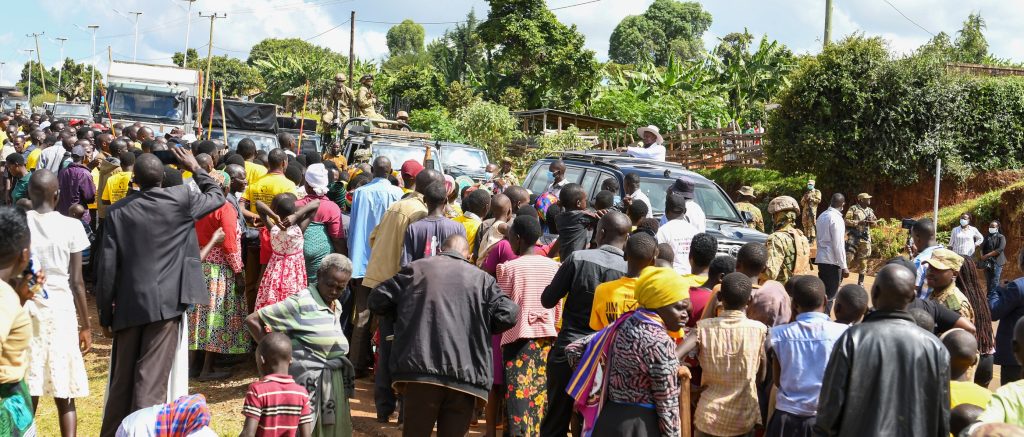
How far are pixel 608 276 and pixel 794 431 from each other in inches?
53.7

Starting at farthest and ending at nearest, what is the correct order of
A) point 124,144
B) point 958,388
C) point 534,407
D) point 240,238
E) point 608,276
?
1. point 124,144
2. point 240,238
3. point 534,407
4. point 608,276
5. point 958,388

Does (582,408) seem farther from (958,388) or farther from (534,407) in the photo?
(958,388)

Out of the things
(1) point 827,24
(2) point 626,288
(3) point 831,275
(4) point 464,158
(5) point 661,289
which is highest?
(1) point 827,24

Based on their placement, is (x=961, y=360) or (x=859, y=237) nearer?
(x=961, y=360)

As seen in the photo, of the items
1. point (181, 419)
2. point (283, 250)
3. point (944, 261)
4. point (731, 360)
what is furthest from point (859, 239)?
point (181, 419)

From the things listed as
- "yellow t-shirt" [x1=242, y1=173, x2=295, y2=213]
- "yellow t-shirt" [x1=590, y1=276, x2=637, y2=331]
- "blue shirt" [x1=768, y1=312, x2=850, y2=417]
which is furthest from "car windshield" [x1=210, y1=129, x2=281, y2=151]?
"blue shirt" [x1=768, y1=312, x2=850, y2=417]

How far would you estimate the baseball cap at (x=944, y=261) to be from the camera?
19.9ft

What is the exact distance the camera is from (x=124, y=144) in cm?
1061

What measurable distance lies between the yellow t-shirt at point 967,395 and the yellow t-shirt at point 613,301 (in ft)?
5.36

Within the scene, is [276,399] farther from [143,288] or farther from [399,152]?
[399,152]

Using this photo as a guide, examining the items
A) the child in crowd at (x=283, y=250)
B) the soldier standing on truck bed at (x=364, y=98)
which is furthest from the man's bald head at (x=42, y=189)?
the soldier standing on truck bed at (x=364, y=98)

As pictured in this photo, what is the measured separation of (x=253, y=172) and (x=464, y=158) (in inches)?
312

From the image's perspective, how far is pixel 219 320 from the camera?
26.9ft

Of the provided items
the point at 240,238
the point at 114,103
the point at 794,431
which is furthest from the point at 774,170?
the point at 794,431
